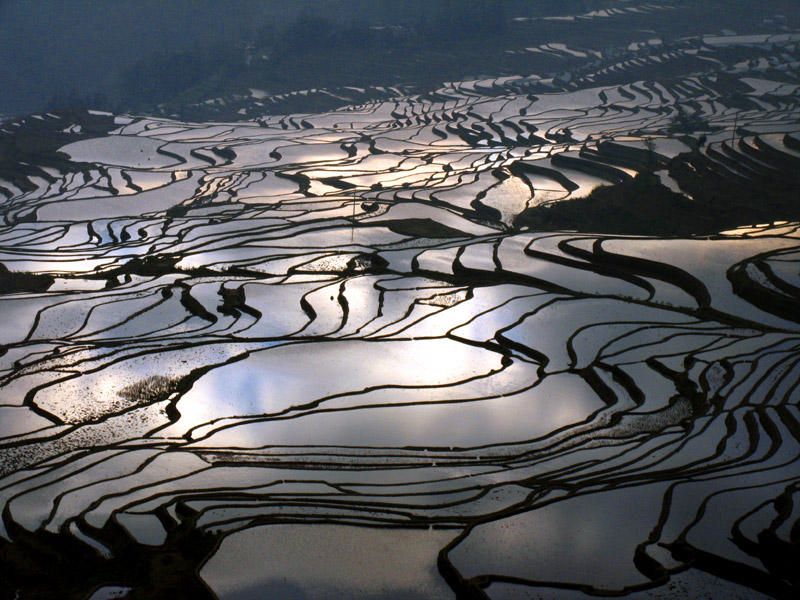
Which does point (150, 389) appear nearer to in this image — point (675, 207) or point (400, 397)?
point (400, 397)

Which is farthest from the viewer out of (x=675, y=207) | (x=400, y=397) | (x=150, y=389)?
(x=675, y=207)

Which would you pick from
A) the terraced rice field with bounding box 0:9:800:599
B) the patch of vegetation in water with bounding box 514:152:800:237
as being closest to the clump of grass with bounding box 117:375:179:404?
the terraced rice field with bounding box 0:9:800:599

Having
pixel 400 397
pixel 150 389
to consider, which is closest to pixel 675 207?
pixel 400 397

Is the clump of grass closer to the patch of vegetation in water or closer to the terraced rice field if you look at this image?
the terraced rice field

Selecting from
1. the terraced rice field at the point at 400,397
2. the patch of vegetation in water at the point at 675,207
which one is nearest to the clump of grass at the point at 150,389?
the terraced rice field at the point at 400,397

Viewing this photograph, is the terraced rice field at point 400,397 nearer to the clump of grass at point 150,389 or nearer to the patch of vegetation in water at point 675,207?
the clump of grass at point 150,389

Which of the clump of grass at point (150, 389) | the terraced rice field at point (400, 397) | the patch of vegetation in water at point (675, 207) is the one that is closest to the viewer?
the terraced rice field at point (400, 397)

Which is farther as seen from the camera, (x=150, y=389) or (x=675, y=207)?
(x=675, y=207)
